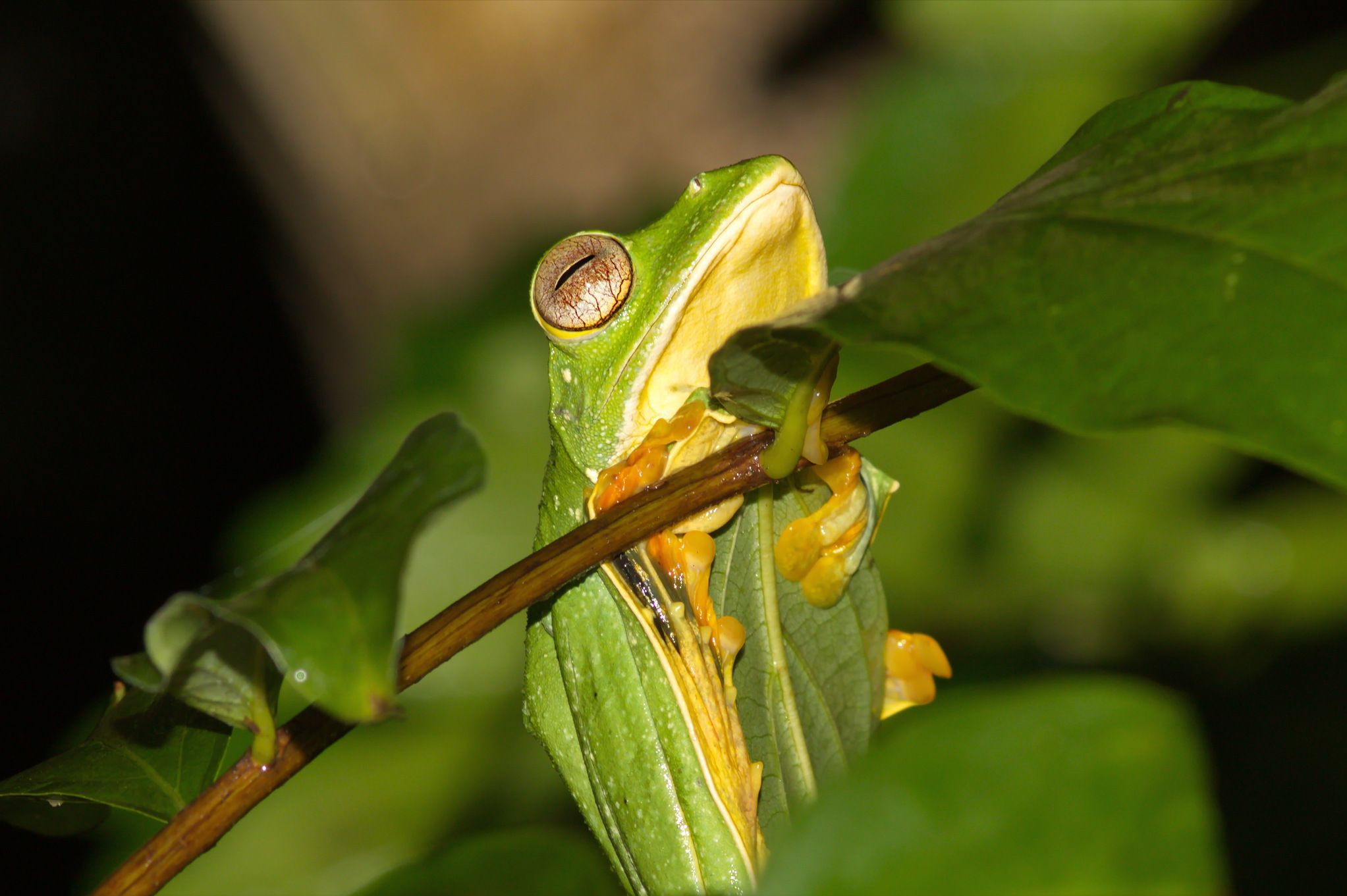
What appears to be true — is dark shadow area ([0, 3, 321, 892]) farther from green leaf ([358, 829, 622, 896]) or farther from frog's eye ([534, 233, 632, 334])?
green leaf ([358, 829, 622, 896])

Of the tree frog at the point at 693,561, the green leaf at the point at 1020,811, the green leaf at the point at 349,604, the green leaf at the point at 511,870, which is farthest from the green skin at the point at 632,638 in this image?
the green leaf at the point at 1020,811

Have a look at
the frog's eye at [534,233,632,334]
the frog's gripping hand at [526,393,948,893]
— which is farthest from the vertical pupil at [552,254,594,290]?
the frog's gripping hand at [526,393,948,893]

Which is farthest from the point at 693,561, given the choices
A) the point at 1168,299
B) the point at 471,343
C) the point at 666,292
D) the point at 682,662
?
the point at 471,343

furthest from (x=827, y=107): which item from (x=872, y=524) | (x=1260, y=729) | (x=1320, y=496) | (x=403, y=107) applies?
(x=872, y=524)

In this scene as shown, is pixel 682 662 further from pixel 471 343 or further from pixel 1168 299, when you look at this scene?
pixel 471 343

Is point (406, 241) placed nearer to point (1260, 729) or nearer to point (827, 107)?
point (827, 107)

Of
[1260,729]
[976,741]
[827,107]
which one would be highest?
[976,741]
